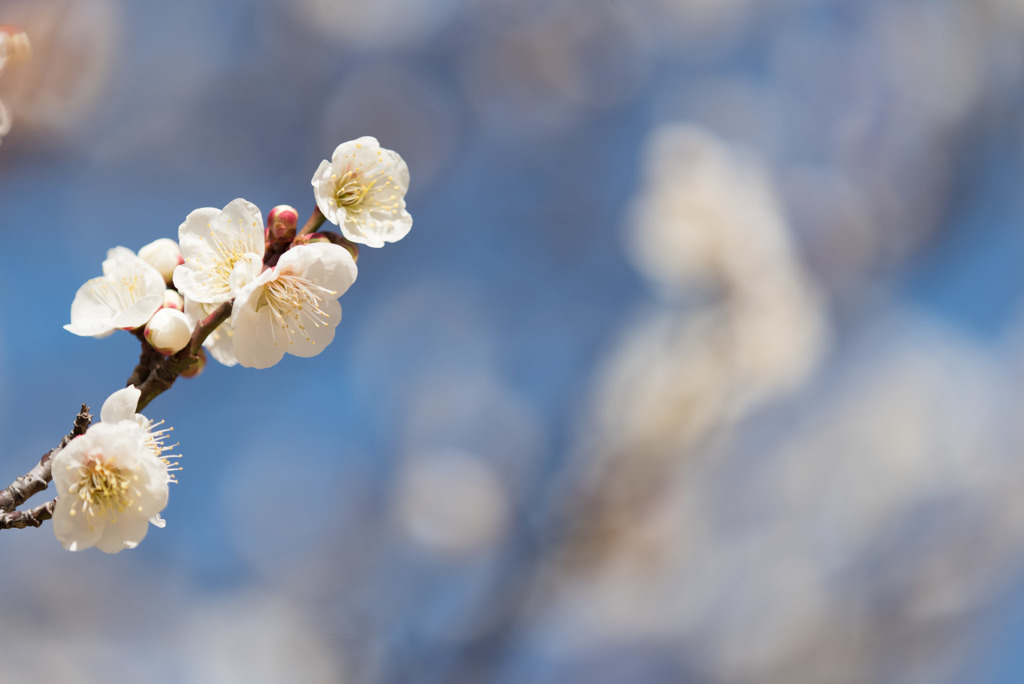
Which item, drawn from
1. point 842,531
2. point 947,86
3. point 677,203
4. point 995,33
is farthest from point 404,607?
point 995,33

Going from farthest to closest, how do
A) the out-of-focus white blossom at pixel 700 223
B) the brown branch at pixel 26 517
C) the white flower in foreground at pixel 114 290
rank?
the out-of-focus white blossom at pixel 700 223 → the white flower in foreground at pixel 114 290 → the brown branch at pixel 26 517

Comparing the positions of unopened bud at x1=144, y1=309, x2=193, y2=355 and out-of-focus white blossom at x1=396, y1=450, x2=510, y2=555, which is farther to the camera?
out-of-focus white blossom at x1=396, y1=450, x2=510, y2=555

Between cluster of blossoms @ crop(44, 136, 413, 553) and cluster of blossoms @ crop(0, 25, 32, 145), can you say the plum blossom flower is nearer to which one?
cluster of blossoms @ crop(44, 136, 413, 553)

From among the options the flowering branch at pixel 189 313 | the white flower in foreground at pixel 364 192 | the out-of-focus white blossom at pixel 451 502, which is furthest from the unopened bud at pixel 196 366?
the out-of-focus white blossom at pixel 451 502

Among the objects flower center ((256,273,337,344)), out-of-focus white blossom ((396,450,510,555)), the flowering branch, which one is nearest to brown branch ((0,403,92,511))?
the flowering branch

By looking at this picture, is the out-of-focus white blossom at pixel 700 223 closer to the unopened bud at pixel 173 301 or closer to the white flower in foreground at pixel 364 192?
the white flower in foreground at pixel 364 192

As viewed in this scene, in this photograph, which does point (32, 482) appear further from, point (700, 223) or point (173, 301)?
point (700, 223)

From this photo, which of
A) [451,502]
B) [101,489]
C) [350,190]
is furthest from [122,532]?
[451,502]
